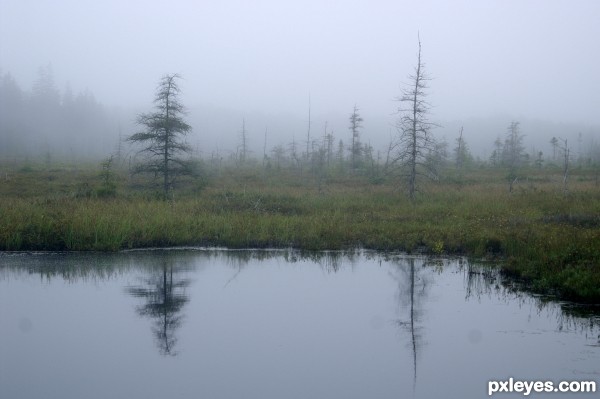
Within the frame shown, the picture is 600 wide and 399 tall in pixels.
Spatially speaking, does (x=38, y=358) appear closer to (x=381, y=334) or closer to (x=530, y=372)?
(x=381, y=334)

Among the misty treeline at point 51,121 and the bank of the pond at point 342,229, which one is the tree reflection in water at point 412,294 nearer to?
the bank of the pond at point 342,229

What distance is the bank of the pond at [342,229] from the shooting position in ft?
45.1

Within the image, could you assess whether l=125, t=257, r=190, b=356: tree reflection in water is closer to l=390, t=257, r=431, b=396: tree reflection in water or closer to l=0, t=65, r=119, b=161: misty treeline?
l=390, t=257, r=431, b=396: tree reflection in water

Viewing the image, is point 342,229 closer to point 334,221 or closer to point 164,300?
point 334,221

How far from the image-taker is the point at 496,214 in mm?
21250

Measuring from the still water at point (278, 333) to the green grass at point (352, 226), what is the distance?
1.51 meters

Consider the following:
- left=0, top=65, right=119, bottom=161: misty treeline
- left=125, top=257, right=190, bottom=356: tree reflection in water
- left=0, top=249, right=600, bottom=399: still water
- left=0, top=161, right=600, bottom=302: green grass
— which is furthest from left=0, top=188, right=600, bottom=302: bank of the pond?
left=0, top=65, right=119, bottom=161: misty treeline

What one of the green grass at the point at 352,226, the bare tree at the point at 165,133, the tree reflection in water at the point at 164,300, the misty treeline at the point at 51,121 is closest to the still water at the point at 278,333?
the tree reflection in water at the point at 164,300

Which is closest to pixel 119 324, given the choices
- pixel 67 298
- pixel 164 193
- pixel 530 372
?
pixel 67 298

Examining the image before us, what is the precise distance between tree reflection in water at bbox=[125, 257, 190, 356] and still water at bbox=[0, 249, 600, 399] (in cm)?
3

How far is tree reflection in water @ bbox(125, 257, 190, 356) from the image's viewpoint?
906cm

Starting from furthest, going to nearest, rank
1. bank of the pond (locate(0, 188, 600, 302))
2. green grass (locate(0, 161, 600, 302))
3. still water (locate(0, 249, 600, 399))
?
bank of the pond (locate(0, 188, 600, 302)) → green grass (locate(0, 161, 600, 302)) → still water (locate(0, 249, 600, 399))

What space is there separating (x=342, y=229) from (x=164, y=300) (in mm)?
8362

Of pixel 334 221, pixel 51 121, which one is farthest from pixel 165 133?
pixel 51 121
